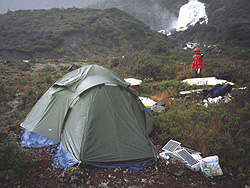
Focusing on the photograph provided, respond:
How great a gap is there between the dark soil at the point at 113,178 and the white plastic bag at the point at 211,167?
0.29ft

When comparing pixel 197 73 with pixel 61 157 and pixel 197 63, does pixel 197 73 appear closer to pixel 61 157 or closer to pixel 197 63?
pixel 197 63

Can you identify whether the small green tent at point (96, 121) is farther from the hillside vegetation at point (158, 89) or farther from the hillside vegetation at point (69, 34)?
the hillside vegetation at point (69, 34)

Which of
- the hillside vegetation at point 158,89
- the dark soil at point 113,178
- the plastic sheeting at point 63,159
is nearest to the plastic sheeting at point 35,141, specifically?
the hillside vegetation at point 158,89

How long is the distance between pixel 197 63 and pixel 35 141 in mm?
7965

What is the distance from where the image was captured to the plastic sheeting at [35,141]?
14.6ft

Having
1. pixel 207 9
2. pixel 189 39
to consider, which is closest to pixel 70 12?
pixel 189 39

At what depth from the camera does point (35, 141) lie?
4.53 meters

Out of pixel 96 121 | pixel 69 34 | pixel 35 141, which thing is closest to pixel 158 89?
pixel 96 121

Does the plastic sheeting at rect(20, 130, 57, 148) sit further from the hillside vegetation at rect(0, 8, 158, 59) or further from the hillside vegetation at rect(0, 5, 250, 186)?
the hillside vegetation at rect(0, 8, 158, 59)

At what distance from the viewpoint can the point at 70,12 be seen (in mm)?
39625

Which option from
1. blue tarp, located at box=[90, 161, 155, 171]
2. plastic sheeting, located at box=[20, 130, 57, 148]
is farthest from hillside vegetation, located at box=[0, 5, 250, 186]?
blue tarp, located at box=[90, 161, 155, 171]

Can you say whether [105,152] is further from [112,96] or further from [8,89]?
[8,89]

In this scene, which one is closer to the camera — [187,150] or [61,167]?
[61,167]

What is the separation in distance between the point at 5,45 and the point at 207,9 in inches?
1752
